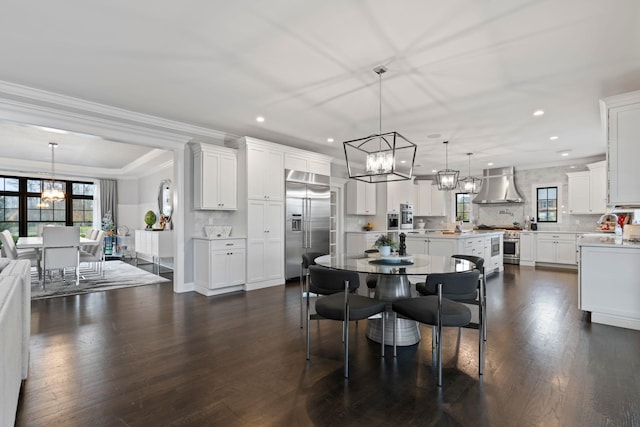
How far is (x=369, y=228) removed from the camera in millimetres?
8336

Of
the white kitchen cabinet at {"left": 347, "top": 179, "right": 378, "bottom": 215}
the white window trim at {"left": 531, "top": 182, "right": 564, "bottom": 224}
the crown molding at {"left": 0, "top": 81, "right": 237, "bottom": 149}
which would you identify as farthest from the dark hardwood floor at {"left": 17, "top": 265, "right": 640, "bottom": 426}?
the white window trim at {"left": 531, "top": 182, "right": 564, "bottom": 224}

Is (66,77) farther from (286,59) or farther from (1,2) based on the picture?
(286,59)

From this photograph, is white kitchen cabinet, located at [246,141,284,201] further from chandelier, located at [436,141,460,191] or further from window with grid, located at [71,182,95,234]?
window with grid, located at [71,182,95,234]

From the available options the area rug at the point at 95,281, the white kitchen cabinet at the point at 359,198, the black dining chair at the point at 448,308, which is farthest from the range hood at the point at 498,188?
the area rug at the point at 95,281

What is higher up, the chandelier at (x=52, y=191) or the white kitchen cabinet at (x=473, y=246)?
the chandelier at (x=52, y=191)

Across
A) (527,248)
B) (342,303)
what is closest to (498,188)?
(527,248)

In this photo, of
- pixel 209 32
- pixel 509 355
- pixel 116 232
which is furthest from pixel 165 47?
pixel 116 232

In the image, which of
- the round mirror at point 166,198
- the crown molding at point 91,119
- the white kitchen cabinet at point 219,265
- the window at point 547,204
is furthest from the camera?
the window at point 547,204

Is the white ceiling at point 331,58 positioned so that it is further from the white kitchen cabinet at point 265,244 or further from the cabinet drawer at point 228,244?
the cabinet drawer at point 228,244

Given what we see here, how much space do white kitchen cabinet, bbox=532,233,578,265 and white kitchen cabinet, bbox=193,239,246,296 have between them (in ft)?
23.3

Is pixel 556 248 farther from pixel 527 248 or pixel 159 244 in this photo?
pixel 159 244

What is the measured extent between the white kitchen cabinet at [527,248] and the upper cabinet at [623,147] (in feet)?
15.6

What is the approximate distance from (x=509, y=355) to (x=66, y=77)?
5.08 m

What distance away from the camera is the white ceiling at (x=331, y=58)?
234 centimetres
